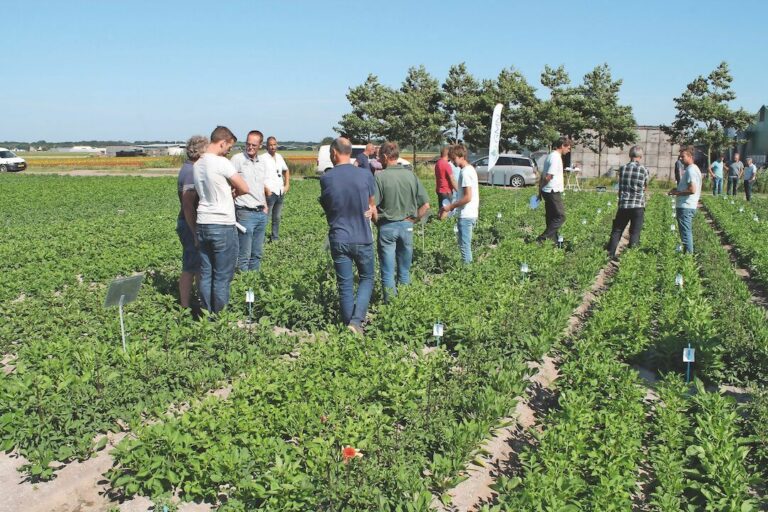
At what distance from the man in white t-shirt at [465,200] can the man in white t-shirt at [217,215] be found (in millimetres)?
3036

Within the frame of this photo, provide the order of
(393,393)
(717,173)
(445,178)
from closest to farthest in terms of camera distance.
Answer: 1. (393,393)
2. (445,178)
3. (717,173)

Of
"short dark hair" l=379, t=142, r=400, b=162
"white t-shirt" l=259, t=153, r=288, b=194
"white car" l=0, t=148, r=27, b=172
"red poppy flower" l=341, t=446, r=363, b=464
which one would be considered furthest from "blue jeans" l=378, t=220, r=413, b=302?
"white car" l=0, t=148, r=27, b=172

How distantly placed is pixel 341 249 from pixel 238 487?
302 centimetres

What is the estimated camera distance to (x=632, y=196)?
971 centimetres

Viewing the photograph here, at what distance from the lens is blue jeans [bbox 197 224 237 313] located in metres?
6.21

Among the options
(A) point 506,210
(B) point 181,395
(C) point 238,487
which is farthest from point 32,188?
(C) point 238,487

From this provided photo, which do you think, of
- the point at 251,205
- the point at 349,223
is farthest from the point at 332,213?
the point at 251,205

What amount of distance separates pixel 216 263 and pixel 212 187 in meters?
0.75

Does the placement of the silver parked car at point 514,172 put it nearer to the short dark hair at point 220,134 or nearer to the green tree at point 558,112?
the green tree at point 558,112

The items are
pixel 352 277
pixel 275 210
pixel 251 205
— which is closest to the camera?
pixel 352 277

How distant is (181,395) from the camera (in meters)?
4.62

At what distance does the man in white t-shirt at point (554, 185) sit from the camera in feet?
31.7

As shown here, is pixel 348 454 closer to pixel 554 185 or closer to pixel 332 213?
pixel 332 213

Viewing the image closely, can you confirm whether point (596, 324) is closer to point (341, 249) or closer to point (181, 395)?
point (341, 249)
